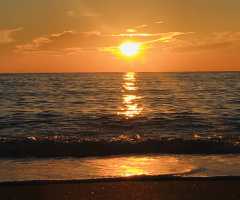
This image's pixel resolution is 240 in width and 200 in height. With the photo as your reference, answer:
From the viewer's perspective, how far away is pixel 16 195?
6312mm

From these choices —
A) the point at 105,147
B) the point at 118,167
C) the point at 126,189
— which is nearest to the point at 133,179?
the point at 126,189

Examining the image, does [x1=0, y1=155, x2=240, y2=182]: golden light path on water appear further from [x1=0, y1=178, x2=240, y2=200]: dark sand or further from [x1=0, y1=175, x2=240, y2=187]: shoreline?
[x1=0, y1=178, x2=240, y2=200]: dark sand

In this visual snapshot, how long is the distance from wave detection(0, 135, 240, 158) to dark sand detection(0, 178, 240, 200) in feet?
12.9

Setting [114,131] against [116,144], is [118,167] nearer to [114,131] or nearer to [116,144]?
[116,144]

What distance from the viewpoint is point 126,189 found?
259 inches

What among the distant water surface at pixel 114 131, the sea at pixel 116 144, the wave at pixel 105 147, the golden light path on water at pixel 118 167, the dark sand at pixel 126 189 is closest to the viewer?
the dark sand at pixel 126 189

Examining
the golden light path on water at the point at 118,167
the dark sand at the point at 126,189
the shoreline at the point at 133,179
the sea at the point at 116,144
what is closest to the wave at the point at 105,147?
the sea at the point at 116,144

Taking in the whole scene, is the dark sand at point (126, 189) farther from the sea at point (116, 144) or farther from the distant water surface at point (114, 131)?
the distant water surface at point (114, 131)

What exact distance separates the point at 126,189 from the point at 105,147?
17.2ft

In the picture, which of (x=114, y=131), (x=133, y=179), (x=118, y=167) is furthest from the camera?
(x=114, y=131)

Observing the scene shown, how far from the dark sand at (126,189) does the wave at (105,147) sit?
155 inches

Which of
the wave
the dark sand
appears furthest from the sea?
the dark sand

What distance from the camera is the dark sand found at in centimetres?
623

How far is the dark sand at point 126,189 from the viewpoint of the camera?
6234 mm
